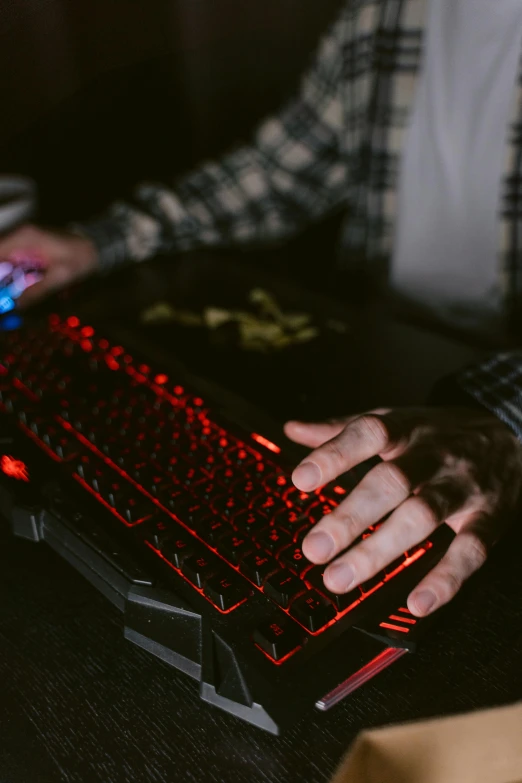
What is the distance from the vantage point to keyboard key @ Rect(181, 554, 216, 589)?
1.46ft

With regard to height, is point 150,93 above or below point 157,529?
above

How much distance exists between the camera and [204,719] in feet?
1.39

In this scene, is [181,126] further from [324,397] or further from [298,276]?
[324,397]

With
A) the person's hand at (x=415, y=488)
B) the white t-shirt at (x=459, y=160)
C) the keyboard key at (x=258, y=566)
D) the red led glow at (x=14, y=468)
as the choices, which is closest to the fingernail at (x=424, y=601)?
the person's hand at (x=415, y=488)

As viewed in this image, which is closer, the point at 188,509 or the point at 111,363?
the point at 188,509

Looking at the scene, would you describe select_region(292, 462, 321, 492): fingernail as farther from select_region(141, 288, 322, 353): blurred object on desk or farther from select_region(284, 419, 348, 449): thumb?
select_region(141, 288, 322, 353): blurred object on desk

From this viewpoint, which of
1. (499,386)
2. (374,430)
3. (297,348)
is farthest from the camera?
(297,348)

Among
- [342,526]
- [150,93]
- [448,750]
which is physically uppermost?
[150,93]

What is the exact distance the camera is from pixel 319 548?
0.45 meters

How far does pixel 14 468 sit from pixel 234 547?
0.24 metres

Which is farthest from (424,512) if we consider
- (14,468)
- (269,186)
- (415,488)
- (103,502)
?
(269,186)

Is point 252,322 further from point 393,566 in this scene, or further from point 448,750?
point 448,750

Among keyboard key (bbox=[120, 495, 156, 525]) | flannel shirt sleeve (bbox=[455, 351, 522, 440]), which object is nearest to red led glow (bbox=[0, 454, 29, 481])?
keyboard key (bbox=[120, 495, 156, 525])

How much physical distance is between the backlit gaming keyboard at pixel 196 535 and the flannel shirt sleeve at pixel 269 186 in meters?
0.47
